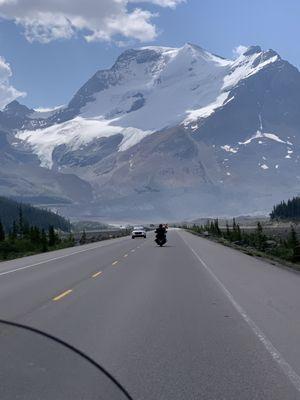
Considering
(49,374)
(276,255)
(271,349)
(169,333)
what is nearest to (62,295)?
(169,333)

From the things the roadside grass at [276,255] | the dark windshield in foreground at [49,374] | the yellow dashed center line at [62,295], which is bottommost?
the dark windshield in foreground at [49,374]

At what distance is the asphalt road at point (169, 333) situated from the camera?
7.49m

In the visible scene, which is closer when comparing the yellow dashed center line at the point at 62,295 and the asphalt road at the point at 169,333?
the asphalt road at the point at 169,333

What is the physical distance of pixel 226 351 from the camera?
9141 mm

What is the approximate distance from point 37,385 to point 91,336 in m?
2.94

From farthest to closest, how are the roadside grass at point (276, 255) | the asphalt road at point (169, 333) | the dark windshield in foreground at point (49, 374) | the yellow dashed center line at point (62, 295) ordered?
the roadside grass at point (276, 255) → the yellow dashed center line at point (62, 295) → the asphalt road at point (169, 333) → the dark windshield in foreground at point (49, 374)

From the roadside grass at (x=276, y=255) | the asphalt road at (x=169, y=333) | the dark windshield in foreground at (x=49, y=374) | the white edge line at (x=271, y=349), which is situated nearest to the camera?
the dark windshield in foreground at (x=49, y=374)

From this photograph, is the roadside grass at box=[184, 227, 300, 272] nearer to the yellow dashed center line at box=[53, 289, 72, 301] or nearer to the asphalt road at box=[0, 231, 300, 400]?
the asphalt road at box=[0, 231, 300, 400]

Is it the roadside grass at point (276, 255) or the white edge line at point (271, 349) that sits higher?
the roadside grass at point (276, 255)

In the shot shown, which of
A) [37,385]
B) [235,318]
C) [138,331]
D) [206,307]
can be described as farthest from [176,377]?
[206,307]

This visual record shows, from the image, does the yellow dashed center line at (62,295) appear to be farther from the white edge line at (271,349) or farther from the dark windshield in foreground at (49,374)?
the dark windshield in foreground at (49,374)

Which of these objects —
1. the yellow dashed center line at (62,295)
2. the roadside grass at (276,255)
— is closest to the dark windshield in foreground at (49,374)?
the yellow dashed center line at (62,295)

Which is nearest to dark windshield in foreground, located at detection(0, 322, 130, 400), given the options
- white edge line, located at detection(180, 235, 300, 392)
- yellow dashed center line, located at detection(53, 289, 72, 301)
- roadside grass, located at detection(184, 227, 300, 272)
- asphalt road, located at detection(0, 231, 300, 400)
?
asphalt road, located at detection(0, 231, 300, 400)

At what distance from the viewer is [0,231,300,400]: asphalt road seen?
24.6 ft
